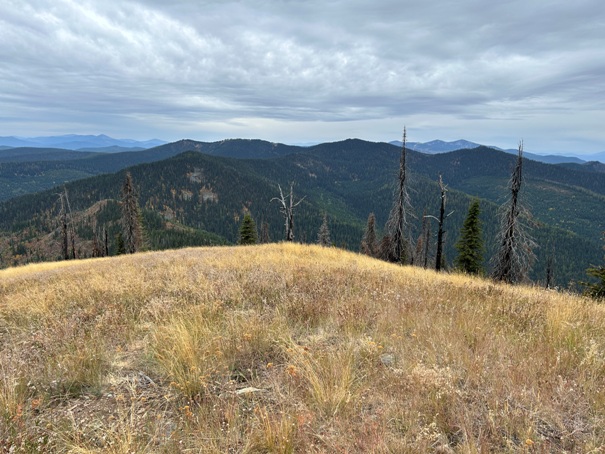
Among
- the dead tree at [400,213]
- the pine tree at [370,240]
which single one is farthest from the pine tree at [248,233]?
the dead tree at [400,213]

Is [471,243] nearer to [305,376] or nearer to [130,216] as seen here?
[305,376]

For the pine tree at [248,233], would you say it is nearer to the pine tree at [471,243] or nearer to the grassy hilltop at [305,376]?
the pine tree at [471,243]

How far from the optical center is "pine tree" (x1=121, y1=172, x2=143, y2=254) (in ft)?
129

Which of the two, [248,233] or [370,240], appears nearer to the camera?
[248,233]

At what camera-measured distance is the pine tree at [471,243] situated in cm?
3247

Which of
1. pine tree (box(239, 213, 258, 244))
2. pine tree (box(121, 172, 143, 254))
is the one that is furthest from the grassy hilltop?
pine tree (box(239, 213, 258, 244))

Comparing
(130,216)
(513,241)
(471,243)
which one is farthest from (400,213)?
(130,216)

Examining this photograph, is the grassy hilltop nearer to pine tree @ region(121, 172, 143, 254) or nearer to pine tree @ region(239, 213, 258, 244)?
pine tree @ region(121, 172, 143, 254)

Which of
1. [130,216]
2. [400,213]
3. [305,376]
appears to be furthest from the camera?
[130,216]

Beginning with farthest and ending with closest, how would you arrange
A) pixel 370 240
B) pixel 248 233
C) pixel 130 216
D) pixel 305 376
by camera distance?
pixel 370 240
pixel 248 233
pixel 130 216
pixel 305 376

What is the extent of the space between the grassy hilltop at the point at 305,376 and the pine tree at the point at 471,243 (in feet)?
96.5

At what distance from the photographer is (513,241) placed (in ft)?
78.8

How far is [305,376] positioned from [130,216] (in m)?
43.3

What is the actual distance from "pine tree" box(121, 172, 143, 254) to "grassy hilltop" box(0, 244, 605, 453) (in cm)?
3770
